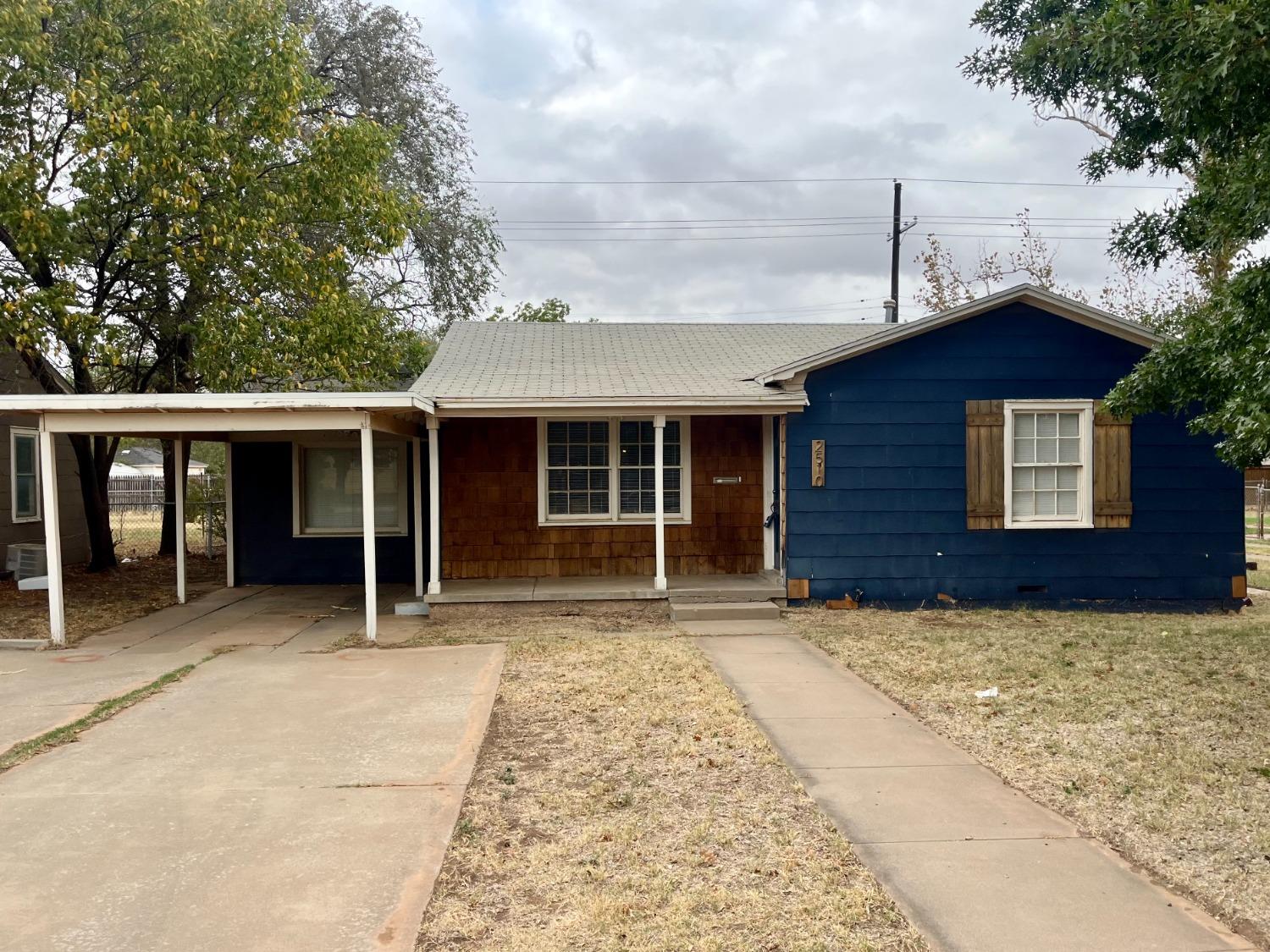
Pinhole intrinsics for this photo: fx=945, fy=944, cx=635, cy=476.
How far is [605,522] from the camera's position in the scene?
11391 millimetres

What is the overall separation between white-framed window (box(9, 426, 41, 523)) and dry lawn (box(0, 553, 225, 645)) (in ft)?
3.94

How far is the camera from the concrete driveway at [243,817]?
3.44 meters

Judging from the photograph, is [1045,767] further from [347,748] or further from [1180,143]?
[1180,143]

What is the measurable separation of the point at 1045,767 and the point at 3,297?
1188cm

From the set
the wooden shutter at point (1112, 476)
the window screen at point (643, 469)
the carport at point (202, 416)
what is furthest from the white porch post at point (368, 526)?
the wooden shutter at point (1112, 476)

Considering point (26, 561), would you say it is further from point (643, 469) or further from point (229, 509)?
point (643, 469)

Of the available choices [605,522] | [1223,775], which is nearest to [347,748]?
[1223,775]

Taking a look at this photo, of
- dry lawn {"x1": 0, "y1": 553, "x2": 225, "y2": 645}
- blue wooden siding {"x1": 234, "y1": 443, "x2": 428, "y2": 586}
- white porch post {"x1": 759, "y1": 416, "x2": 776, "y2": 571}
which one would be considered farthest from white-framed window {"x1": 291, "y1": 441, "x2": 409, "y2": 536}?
white porch post {"x1": 759, "y1": 416, "x2": 776, "y2": 571}

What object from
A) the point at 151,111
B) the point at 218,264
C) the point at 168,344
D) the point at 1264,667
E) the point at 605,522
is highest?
the point at 151,111

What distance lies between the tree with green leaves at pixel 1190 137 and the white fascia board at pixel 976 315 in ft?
4.66

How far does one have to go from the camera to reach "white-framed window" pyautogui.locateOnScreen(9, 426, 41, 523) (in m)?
14.9

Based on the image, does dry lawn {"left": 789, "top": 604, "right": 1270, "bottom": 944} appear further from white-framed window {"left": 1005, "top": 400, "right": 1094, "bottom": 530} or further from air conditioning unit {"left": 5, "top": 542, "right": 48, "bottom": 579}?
air conditioning unit {"left": 5, "top": 542, "right": 48, "bottom": 579}

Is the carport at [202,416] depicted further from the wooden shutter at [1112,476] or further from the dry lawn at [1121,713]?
the wooden shutter at [1112,476]

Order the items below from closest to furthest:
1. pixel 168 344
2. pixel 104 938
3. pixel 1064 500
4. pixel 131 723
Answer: pixel 104 938 < pixel 131 723 < pixel 1064 500 < pixel 168 344
